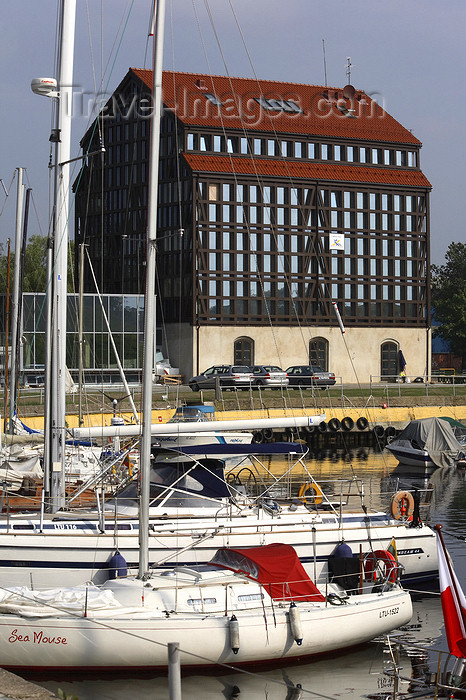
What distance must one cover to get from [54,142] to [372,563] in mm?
12337

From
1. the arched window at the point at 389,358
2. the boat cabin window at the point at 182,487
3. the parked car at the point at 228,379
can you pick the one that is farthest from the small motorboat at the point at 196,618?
the arched window at the point at 389,358

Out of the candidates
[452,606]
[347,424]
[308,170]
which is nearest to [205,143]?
[308,170]

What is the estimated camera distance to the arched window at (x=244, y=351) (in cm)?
8025

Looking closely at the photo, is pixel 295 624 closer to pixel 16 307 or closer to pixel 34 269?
pixel 16 307

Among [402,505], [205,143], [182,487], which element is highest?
[205,143]

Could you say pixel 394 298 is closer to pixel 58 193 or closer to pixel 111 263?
pixel 111 263

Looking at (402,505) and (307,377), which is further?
(307,377)

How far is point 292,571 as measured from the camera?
17031 mm

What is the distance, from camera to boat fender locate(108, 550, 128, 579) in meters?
18.4

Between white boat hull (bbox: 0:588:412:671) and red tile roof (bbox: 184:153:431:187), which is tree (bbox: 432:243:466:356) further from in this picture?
white boat hull (bbox: 0:588:412:671)

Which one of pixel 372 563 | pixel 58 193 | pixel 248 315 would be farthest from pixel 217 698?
pixel 248 315

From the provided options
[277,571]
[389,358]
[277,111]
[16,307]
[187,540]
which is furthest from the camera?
[389,358]

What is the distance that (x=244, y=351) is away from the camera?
80.8m

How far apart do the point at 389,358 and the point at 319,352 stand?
23.6 feet
